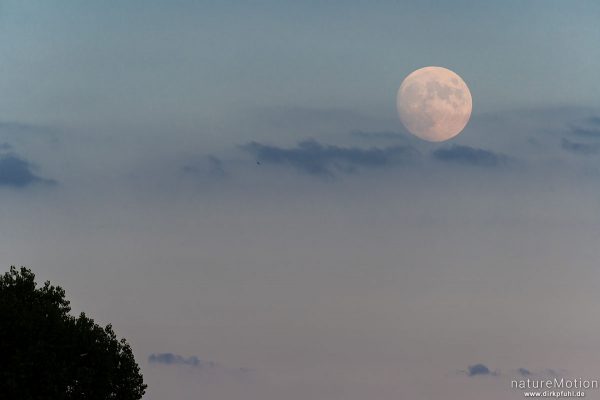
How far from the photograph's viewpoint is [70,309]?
8825 cm

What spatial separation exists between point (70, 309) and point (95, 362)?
17.2 ft

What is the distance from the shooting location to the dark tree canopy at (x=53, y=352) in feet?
264

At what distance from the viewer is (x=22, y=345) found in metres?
81.4

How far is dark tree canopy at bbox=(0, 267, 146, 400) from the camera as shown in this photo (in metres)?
80.6

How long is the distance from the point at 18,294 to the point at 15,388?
936cm

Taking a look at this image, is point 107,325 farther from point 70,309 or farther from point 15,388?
point 15,388

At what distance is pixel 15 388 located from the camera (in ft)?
259

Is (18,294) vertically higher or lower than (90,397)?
higher

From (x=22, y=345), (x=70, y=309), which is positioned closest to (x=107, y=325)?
(x=70, y=309)

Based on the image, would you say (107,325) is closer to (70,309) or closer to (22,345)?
(70,309)

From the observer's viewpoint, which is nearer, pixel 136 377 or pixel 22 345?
pixel 22 345

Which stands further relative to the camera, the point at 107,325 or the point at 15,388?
the point at 107,325

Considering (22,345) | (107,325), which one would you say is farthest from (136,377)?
(22,345)

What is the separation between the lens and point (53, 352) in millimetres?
82625
